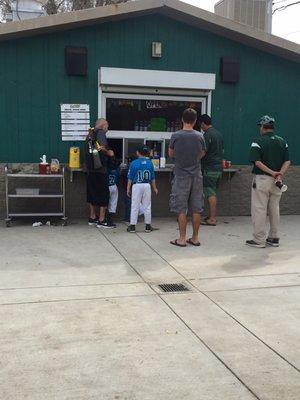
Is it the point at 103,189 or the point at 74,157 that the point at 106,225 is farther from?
the point at 74,157

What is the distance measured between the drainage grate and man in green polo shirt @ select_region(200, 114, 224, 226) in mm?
3397

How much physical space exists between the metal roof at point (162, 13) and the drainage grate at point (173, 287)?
15.6ft

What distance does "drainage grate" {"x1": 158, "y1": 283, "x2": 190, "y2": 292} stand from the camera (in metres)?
5.24

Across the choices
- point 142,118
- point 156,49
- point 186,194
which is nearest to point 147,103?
point 142,118

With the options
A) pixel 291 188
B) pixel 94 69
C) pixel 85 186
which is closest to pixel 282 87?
pixel 291 188

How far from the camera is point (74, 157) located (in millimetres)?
8547

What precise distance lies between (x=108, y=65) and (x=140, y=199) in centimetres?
255

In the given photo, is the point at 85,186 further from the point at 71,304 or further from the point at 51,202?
the point at 71,304

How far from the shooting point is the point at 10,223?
27.3ft

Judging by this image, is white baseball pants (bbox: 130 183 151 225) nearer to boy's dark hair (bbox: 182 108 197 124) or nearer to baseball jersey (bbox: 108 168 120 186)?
baseball jersey (bbox: 108 168 120 186)

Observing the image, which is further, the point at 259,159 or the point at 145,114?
the point at 145,114

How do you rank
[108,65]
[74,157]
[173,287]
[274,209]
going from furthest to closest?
[108,65] → [74,157] → [274,209] → [173,287]

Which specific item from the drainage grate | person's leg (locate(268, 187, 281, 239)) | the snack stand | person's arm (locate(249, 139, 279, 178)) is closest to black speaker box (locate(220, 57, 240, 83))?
the snack stand

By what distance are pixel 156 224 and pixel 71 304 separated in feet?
13.3
